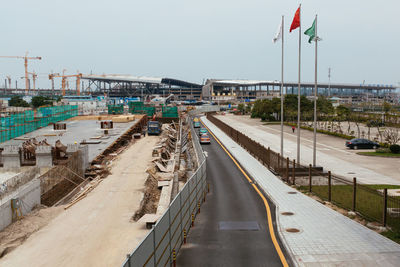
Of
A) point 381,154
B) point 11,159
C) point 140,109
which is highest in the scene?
point 140,109

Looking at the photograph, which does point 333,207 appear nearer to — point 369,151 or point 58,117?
point 369,151

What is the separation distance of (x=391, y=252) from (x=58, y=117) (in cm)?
7611

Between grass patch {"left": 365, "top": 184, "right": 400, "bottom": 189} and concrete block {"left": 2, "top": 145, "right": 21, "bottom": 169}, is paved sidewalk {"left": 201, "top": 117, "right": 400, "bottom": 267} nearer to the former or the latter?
grass patch {"left": 365, "top": 184, "right": 400, "bottom": 189}

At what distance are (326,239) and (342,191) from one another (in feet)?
32.4

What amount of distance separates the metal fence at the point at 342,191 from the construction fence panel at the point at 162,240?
9649 millimetres

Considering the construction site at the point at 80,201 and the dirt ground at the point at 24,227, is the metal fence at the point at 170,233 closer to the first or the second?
the construction site at the point at 80,201

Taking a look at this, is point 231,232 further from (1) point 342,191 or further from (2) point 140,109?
(2) point 140,109

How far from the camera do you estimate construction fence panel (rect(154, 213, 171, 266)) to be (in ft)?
34.6

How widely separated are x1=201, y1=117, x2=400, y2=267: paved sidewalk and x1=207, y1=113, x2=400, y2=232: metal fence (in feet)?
4.34

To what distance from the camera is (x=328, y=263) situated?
12.3m

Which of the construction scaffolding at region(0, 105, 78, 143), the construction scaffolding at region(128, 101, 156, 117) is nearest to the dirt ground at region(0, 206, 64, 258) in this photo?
the construction scaffolding at region(0, 105, 78, 143)

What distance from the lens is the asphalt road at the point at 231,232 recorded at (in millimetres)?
12977

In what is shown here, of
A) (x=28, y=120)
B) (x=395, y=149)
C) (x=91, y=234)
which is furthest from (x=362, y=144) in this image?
(x=28, y=120)

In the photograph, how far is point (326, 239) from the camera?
1457 centimetres
